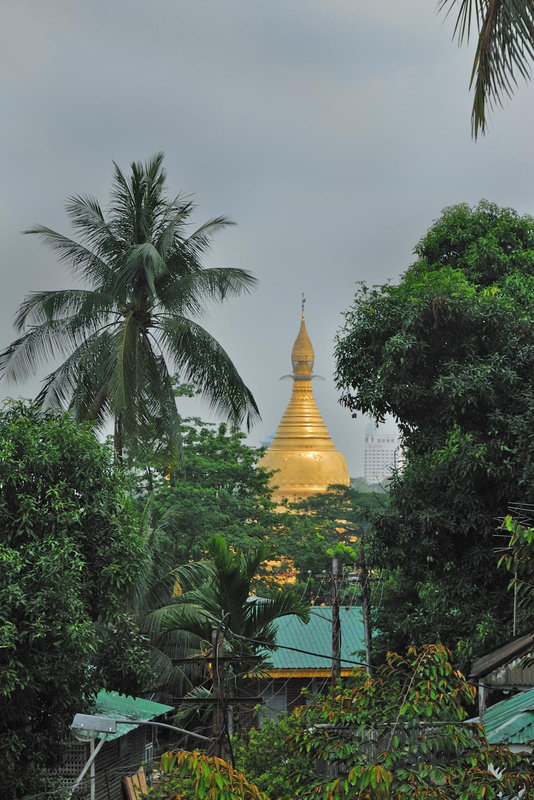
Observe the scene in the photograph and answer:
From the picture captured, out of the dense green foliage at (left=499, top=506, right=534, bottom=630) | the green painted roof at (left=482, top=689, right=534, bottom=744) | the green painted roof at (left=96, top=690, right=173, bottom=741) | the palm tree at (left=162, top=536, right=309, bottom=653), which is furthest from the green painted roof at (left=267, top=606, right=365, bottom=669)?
the dense green foliage at (left=499, top=506, right=534, bottom=630)

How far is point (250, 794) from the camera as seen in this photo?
7.23 m

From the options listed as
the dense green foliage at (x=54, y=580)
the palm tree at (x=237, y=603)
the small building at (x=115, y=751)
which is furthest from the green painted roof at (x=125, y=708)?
the dense green foliage at (x=54, y=580)

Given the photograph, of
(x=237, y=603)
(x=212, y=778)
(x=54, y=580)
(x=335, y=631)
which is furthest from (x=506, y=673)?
(x=212, y=778)

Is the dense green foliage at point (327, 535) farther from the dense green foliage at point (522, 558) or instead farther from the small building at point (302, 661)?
the dense green foliage at point (522, 558)

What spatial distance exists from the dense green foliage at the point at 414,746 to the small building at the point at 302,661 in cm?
1713

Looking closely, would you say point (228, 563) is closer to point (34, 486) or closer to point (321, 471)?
point (34, 486)

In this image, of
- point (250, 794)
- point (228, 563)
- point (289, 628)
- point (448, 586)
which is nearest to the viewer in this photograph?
point (250, 794)

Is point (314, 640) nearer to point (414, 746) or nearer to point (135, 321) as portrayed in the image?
point (135, 321)

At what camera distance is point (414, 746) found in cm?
738

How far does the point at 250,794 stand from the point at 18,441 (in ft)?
27.2

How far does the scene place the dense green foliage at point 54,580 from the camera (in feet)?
44.0

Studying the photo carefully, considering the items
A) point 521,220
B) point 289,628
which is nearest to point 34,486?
point 521,220

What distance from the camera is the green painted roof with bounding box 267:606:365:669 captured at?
27125mm

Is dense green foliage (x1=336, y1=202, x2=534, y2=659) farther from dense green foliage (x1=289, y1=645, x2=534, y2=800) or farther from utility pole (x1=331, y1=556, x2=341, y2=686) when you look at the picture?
dense green foliage (x1=289, y1=645, x2=534, y2=800)
